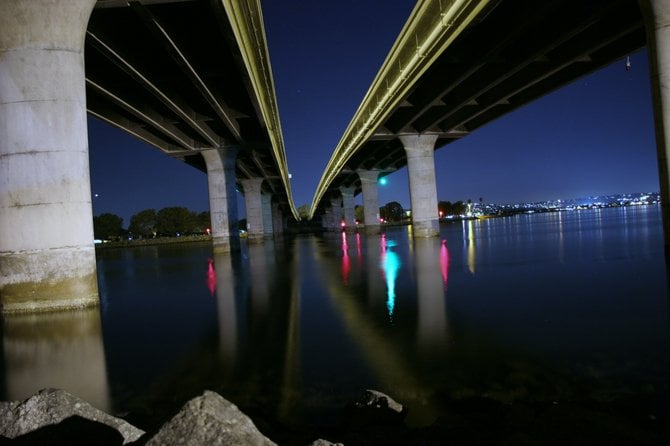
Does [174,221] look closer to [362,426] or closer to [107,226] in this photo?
[107,226]

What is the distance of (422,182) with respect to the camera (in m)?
42.3

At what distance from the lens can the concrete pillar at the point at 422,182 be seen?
41562 millimetres

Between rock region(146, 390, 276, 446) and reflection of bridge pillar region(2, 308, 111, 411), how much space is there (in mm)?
2421

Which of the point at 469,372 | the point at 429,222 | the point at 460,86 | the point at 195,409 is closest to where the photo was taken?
the point at 195,409

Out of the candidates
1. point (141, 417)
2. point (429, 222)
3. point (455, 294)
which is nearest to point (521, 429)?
point (141, 417)

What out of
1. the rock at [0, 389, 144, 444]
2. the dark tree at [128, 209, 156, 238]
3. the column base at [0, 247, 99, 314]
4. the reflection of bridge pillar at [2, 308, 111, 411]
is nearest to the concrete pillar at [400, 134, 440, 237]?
the column base at [0, 247, 99, 314]

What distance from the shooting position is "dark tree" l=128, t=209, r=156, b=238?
16725cm

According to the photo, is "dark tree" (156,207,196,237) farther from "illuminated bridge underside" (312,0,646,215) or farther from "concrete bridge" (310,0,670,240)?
"illuminated bridge underside" (312,0,646,215)

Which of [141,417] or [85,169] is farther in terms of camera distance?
[85,169]

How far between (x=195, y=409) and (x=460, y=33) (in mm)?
20821

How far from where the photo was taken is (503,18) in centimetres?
2162

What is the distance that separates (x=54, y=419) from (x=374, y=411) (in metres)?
2.52

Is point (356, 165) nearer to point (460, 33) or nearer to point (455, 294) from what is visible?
point (460, 33)

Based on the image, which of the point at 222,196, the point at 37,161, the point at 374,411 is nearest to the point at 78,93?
the point at 37,161
